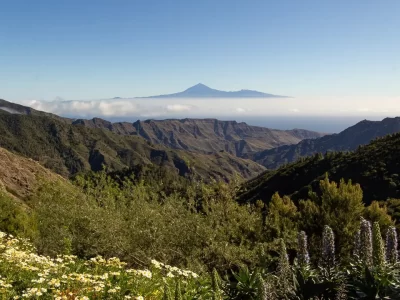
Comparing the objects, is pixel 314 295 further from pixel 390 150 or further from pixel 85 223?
pixel 390 150

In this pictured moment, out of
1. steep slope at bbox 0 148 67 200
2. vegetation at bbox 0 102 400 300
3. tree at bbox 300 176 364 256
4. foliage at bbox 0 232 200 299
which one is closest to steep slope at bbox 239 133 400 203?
steep slope at bbox 0 148 67 200

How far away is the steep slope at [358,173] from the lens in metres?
65.6

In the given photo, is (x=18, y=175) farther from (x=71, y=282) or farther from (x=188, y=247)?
(x=71, y=282)

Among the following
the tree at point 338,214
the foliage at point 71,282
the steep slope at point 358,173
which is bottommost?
the steep slope at point 358,173

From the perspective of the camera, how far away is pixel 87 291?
6.21 m

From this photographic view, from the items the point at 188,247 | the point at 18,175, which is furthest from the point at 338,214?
the point at 18,175

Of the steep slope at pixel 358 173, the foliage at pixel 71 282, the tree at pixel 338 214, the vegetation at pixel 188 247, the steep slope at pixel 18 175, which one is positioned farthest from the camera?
the steep slope at pixel 358 173

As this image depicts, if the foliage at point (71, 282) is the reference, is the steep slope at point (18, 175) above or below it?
below

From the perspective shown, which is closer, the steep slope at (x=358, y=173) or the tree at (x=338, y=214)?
the tree at (x=338, y=214)

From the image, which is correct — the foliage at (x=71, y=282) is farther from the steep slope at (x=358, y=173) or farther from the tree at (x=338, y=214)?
the steep slope at (x=358, y=173)

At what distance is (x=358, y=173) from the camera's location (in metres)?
74.8

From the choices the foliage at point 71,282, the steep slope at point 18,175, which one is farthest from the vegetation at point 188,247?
the steep slope at point 18,175

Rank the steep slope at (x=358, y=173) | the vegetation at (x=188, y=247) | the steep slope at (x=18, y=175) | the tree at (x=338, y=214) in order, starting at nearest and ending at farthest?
the vegetation at (x=188, y=247) → the tree at (x=338, y=214) → the steep slope at (x=18, y=175) → the steep slope at (x=358, y=173)

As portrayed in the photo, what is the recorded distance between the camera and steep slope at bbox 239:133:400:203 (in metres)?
65.6
